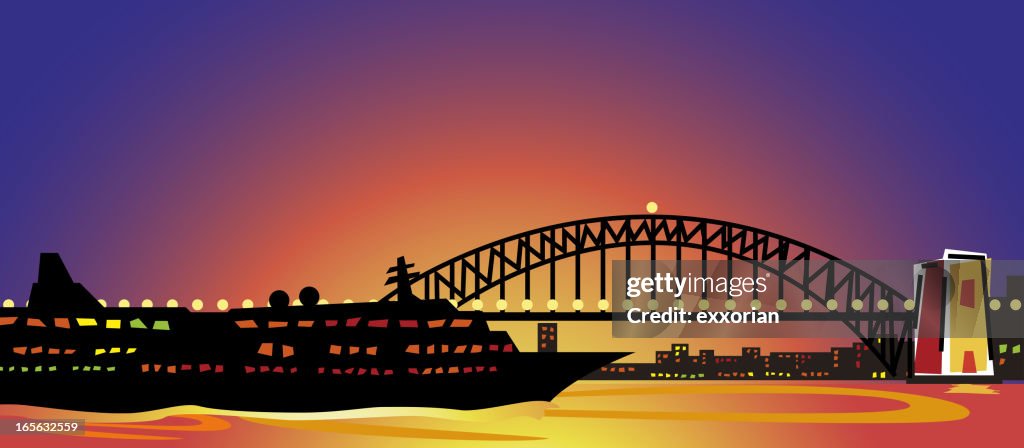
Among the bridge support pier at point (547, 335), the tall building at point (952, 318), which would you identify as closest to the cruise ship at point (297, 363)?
the bridge support pier at point (547, 335)

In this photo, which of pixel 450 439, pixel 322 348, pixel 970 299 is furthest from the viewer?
pixel 970 299

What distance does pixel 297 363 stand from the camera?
2359cm

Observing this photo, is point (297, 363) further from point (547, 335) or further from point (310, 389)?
point (547, 335)

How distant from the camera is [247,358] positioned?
78.2ft

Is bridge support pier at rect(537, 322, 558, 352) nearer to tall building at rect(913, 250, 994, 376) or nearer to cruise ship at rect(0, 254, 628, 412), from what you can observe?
cruise ship at rect(0, 254, 628, 412)

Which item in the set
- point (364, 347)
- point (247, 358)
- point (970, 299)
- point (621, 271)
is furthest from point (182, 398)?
point (970, 299)

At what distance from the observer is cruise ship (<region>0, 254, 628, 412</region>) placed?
23.5m

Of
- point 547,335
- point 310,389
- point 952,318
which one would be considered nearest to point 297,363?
point 310,389

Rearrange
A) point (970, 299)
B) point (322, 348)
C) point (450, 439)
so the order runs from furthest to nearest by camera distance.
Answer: point (970, 299) < point (322, 348) < point (450, 439)

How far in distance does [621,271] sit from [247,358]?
10.9 m

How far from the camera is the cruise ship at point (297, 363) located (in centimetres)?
2345

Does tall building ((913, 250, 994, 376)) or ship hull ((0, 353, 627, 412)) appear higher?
tall building ((913, 250, 994, 376))

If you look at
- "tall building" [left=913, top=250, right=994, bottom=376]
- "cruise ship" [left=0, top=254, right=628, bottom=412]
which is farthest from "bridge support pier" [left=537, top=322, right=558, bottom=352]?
"tall building" [left=913, top=250, right=994, bottom=376]

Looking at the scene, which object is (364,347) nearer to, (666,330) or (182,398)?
(182,398)
